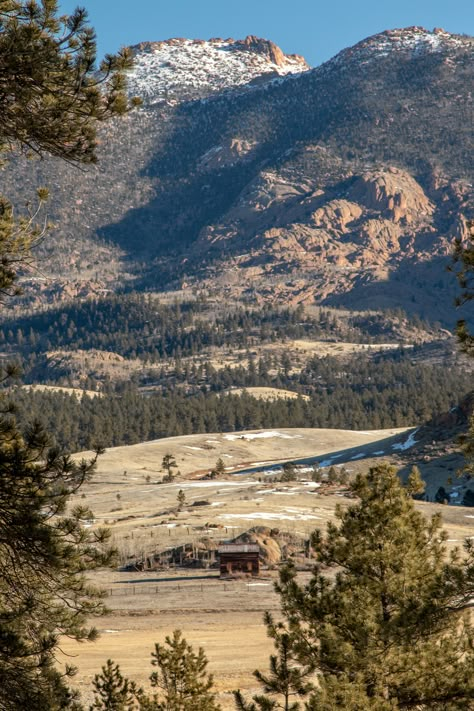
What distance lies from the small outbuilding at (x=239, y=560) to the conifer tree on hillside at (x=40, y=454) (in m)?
52.2

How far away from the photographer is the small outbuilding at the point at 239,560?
6359 cm

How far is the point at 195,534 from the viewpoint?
73.8 meters

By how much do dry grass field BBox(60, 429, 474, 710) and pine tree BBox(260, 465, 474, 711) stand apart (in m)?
4.62

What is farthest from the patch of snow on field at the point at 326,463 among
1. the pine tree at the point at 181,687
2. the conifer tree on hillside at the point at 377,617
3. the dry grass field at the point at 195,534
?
the conifer tree on hillside at the point at 377,617

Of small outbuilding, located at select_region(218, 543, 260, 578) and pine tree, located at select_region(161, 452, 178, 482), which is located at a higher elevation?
pine tree, located at select_region(161, 452, 178, 482)

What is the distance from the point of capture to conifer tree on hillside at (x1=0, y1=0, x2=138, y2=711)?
10.9 m

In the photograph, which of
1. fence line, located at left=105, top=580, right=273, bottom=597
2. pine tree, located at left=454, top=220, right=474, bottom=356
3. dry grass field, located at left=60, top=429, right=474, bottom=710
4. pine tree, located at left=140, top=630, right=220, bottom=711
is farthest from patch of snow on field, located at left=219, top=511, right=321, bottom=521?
pine tree, located at left=454, top=220, right=474, bottom=356

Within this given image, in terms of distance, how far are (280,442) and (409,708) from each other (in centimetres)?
14445

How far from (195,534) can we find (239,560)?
417 inches

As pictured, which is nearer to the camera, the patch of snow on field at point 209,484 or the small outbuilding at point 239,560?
the small outbuilding at point 239,560

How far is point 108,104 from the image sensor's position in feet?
38.2

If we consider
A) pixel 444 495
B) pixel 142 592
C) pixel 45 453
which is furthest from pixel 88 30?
pixel 444 495

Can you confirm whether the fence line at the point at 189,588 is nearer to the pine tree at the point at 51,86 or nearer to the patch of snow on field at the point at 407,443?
the pine tree at the point at 51,86

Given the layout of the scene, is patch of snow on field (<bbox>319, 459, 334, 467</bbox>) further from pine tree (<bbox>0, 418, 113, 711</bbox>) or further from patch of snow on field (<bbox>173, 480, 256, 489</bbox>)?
pine tree (<bbox>0, 418, 113, 711</bbox>)
